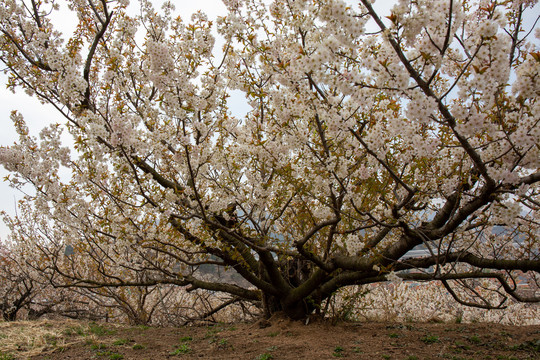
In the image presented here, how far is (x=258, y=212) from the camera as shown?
531 cm

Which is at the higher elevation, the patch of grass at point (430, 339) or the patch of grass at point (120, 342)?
the patch of grass at point (430, 339)

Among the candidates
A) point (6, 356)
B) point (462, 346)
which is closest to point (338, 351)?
point (462, 346)

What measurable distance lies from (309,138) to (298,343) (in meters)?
2.97

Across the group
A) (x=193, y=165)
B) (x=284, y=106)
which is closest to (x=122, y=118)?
(x=193, y=165)

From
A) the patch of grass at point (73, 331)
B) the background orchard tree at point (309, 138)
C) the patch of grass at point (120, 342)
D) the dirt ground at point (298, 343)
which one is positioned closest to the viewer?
the background orchard tree at point (309, 138)

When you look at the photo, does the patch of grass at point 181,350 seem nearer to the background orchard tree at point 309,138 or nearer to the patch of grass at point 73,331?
the background orchard tree at point 309,138

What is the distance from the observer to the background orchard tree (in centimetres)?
266

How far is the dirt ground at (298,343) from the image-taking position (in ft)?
14.6

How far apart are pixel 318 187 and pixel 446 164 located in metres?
1.56

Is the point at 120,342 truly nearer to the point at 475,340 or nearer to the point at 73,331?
the point at 73,331

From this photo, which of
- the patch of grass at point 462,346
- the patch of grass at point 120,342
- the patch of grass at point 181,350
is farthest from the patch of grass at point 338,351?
the patch of grass at point 120,342

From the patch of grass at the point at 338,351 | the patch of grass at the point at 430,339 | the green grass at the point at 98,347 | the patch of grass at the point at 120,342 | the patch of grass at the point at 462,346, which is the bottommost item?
the green grass at the point at 98,347

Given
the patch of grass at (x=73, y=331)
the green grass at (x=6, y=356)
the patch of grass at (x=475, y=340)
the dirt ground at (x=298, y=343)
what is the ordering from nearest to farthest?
1. the dirt ground at (x=298, y=343)
2. the green grass at (x=6, y=356)
3. the patch of grass at (x=475, y=340)
4. the patch of grass at (x=73, y=331)

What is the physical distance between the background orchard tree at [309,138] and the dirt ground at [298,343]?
2.08ft
